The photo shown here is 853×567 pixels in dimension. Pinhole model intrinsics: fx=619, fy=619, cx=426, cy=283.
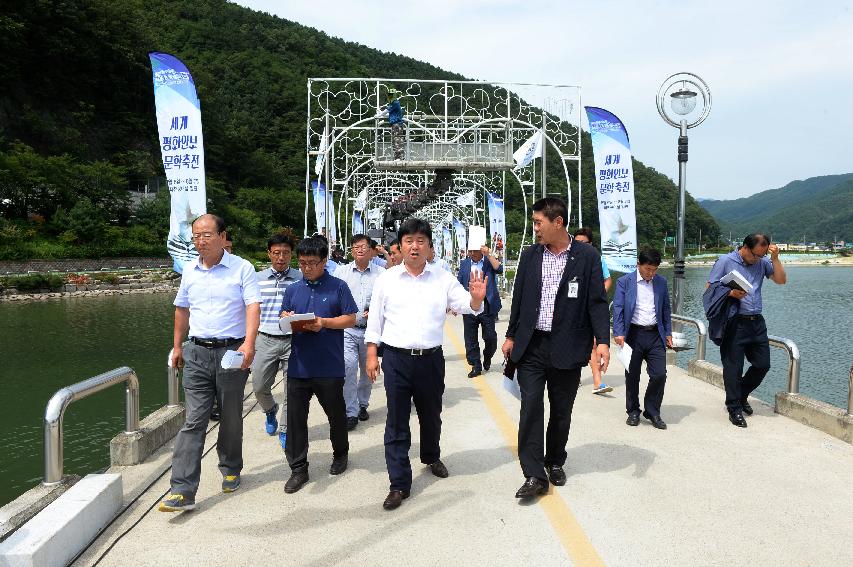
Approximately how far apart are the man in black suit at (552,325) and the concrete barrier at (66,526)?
108 inches

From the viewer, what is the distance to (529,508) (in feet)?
13.8

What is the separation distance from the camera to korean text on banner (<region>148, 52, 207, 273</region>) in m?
7.32

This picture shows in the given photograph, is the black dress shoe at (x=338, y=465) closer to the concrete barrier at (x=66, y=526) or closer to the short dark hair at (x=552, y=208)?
the concrete barrier at (x=66, y=526)

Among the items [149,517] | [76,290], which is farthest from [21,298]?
[149,517]

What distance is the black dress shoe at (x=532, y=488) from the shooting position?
4.29 metres

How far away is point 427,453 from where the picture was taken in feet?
15.9

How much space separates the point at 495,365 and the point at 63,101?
6045 centimetres

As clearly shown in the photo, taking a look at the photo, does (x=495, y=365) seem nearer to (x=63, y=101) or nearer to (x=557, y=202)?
(x=557, y=202)

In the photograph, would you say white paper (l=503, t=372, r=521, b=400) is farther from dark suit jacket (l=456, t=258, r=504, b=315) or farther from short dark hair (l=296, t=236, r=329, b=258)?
dark suit jacket (l=456, t=258, r=504, b=315)

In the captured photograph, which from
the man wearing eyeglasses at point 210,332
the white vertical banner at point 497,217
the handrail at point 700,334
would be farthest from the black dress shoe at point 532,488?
the white vertical banner at point 497,217

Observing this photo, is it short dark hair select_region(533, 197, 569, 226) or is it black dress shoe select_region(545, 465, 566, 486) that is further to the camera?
black dress shoe select_region(545, 465, 566, 486)

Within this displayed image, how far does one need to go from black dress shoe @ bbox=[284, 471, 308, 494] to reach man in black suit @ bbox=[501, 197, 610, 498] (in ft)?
5.33

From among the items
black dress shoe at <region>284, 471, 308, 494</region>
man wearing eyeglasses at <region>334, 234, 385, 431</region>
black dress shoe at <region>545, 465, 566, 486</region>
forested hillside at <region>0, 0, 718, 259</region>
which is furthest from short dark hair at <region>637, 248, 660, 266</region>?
forested hillside at <region>0, 0, 718, 259</region>

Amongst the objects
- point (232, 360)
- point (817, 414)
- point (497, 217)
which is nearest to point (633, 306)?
point (817, 414)
